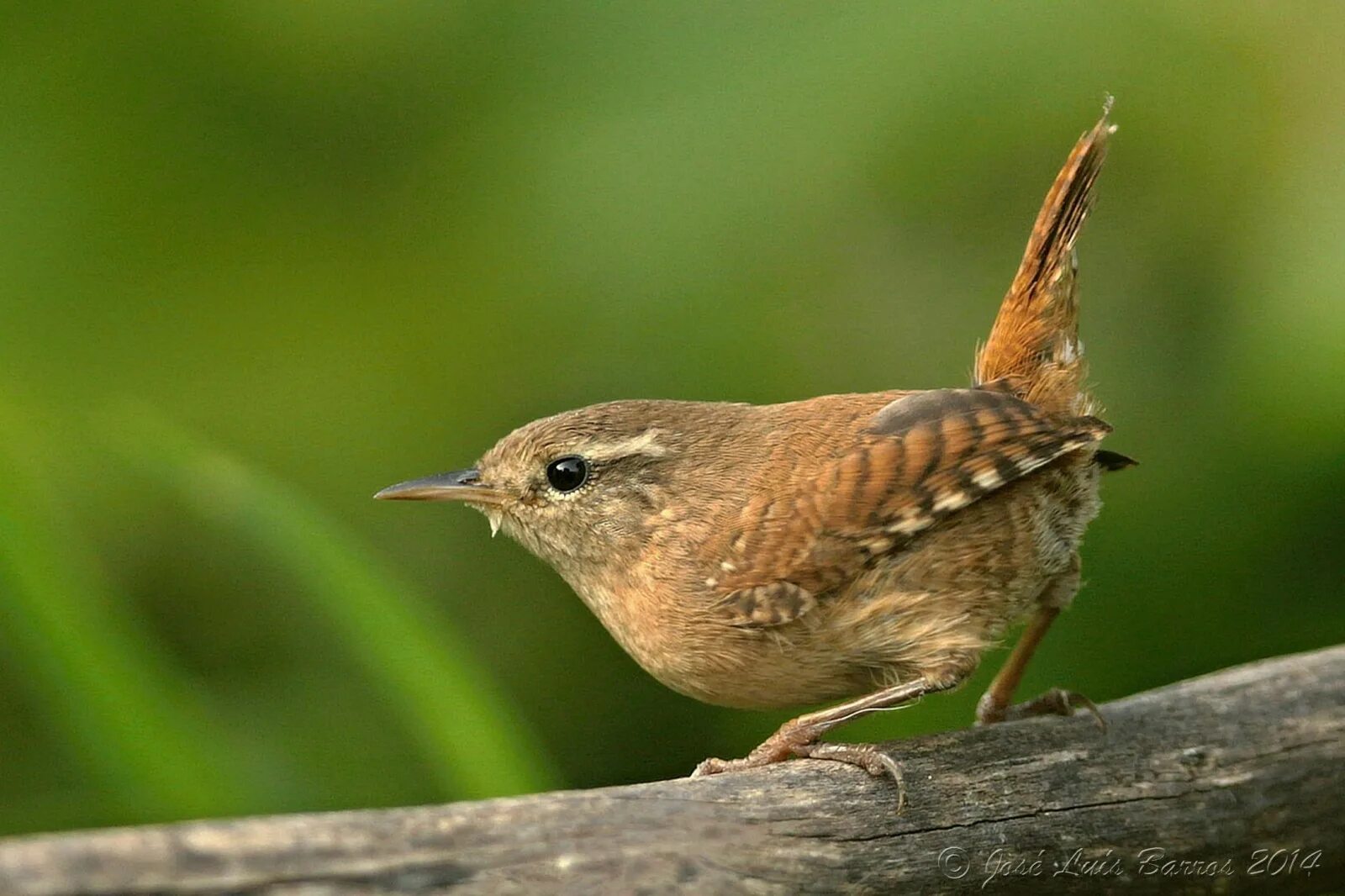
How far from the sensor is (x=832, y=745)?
8.51 feet

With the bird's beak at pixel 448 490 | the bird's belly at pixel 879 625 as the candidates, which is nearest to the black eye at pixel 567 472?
the bird's beak at pixel 448 490

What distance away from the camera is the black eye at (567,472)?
10.1 feet

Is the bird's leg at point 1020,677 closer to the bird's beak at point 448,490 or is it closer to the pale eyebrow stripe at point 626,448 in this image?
the pale eyebrow stripe at point 626,448

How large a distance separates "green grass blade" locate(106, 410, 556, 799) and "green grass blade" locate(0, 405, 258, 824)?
0.37 m

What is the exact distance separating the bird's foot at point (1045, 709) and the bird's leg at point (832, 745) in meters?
0.25

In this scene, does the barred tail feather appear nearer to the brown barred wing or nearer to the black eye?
the brown barred wing

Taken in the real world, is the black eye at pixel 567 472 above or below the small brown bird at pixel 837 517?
above

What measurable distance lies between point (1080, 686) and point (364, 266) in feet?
7.60

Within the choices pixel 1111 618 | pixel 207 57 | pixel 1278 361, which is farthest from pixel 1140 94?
pixel 207 57

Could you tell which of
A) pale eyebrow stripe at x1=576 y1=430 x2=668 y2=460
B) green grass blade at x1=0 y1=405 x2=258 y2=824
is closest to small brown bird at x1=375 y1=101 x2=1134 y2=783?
pale eyebrow stripe at x1=576 y1=430 x2=668 y2=460

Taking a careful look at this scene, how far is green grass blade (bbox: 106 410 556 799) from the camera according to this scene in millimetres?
2908

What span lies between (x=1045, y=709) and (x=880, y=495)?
68 cm

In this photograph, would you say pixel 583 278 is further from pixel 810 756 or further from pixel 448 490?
pixel 810 756

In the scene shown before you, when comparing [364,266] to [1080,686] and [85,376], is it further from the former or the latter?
[1080,686]
